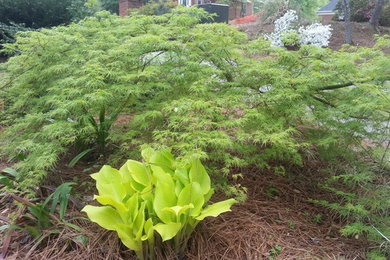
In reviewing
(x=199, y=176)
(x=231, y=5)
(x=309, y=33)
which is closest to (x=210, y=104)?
(x=199, y=176)

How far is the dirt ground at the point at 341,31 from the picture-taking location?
1004 cm

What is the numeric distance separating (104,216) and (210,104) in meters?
1.06

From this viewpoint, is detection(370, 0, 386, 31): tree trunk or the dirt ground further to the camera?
detection(370, 0, 386, 31): tree trunk

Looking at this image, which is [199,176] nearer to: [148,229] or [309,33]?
[148,229]

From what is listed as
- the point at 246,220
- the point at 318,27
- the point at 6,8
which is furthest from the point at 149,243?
the point at 6,8

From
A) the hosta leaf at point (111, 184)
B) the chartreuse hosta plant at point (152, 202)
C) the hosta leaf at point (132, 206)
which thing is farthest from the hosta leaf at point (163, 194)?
the hosta leaf at point (111, 184)

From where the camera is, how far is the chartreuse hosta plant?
1.74 meters

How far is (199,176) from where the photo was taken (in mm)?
1979

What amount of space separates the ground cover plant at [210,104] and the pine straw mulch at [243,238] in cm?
13

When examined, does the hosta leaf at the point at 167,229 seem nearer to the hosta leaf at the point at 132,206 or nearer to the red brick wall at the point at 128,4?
the hosta leaf at the point at 132,206

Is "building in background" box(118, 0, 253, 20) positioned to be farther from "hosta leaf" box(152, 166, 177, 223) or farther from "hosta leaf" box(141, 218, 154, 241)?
"hosta leaf" box(141, 218, 154, 241)

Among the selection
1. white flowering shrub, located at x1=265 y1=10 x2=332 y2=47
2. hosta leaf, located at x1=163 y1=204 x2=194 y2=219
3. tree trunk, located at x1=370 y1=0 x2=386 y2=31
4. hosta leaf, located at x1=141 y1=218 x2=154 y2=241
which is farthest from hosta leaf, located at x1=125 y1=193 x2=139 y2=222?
tree trunk, located at x1=370 y1=0 x2=386 y2=31

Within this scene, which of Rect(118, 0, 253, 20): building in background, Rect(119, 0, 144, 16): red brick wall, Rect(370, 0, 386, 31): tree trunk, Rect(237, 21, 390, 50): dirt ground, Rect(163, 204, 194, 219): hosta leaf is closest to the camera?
Rect(163, 204, 194, 219): hosta leaf

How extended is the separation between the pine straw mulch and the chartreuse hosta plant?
250 mm
